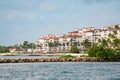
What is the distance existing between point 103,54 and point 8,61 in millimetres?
30604

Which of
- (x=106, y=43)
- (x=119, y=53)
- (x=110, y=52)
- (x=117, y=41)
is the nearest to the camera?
(x=110, y=52)

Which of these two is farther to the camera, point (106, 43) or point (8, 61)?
point (106, 43)

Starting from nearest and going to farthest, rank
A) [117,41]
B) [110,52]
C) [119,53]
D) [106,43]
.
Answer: [110,52]
[119,53]
[117,41]
[106,43]

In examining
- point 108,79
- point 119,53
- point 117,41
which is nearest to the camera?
point 108,79

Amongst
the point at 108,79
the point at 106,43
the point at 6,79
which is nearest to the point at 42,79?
the point at 6,79

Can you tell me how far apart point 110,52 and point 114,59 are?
3.03 meters

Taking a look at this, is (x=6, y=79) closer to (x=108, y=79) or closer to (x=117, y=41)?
(x=108, y=79)

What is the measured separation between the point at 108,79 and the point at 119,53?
85.9 metres

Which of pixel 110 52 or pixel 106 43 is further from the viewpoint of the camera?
pixel 106 43

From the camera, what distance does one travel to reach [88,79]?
56844 mm

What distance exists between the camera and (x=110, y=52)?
131375 millimetres

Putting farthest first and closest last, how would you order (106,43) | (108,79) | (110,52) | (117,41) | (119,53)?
1. (106,43)
2. (117,41)
3. (119,53)
4. (110,52)
5. (108,79)

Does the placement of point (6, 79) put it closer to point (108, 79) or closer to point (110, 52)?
point (108, 79)

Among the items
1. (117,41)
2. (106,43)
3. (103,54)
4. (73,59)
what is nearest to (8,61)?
(73,59)
